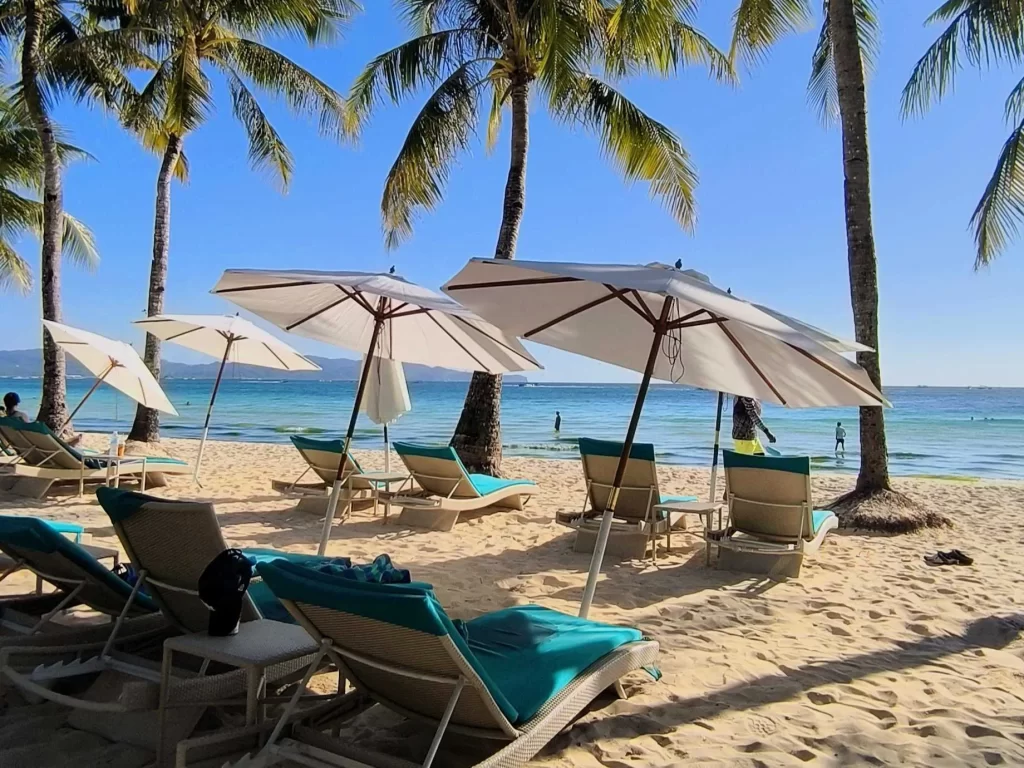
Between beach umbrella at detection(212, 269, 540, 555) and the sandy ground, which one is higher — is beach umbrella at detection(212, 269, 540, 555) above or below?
above

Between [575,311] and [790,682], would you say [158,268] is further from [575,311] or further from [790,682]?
[790,682]

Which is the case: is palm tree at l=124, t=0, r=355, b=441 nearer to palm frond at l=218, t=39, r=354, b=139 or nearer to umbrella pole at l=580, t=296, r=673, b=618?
palm frond at l=218, t=39, r=354, b=139

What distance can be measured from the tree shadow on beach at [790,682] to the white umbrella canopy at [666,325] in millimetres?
1265

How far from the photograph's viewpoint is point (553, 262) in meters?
3.47

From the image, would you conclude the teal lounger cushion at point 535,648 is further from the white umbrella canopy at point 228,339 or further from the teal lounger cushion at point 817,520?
the white umbrella canopy at point 228,339

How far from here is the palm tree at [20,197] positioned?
48.8ft

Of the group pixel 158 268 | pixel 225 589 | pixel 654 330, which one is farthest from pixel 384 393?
pixel 158 268

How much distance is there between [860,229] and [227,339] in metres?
7.16

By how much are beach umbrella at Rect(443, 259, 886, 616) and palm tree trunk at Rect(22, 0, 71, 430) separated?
9.67 metres

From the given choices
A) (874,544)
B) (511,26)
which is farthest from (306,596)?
(511,26)

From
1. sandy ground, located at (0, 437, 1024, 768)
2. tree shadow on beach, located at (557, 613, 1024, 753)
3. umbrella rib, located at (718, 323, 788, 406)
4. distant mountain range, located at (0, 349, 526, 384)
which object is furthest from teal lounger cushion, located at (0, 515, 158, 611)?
distant mountain range, located at (0, 349, 526, 384)

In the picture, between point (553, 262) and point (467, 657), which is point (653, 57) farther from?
point (467, 657)

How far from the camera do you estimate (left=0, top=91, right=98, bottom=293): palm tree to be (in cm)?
1487

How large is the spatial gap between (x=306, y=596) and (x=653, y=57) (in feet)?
32.5
